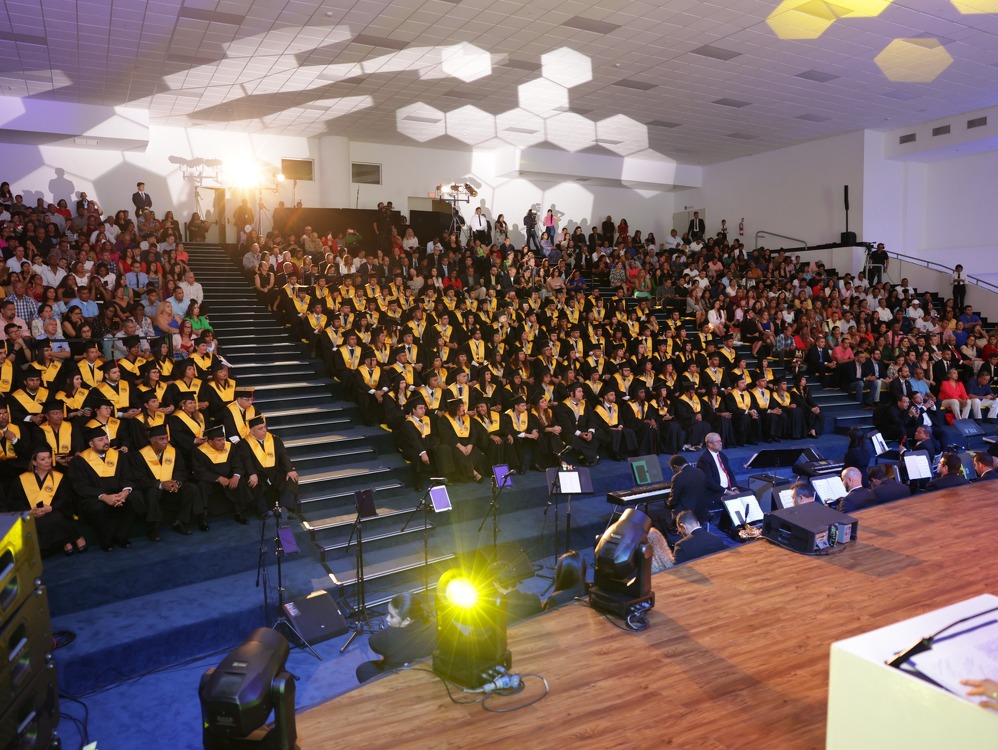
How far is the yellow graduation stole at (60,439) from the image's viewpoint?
7680mm

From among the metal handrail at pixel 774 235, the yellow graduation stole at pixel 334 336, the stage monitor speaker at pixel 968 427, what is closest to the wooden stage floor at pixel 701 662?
the yellow graduation stole at pixel 334 336

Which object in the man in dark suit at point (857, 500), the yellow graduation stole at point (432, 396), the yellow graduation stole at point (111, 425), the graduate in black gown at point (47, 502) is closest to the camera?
the graduate in black gown at point (47, 502)

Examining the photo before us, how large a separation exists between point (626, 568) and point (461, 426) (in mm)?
5467

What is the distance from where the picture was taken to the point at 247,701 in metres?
2.72

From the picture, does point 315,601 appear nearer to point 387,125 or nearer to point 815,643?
point 815,643

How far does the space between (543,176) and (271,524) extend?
629 inches

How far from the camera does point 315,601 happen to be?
20.1 feet

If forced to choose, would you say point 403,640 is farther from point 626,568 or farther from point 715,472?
point 715,472

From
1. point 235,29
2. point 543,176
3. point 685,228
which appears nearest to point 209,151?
point 235,29

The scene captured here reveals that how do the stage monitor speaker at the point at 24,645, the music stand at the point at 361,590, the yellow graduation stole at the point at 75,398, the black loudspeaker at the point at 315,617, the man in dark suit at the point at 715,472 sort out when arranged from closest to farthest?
the stage monitor speaker at the point at 24,645 → the black loudspeaker at the point at 315,617 → the music stand at the point at 361,590 → the yellow graduation stole at the point at 75,398 → the man in dark suit at the point at 715,472

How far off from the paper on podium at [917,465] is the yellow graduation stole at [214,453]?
8012mm

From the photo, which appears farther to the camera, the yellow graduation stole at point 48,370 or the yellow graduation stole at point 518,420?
the yellow graduation stole at point 518,420

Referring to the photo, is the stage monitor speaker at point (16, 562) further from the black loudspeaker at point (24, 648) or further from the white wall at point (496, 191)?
the white wall at point (496, 191)

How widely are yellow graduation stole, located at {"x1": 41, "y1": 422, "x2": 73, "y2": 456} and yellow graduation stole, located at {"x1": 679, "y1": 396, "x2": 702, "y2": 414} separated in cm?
862
